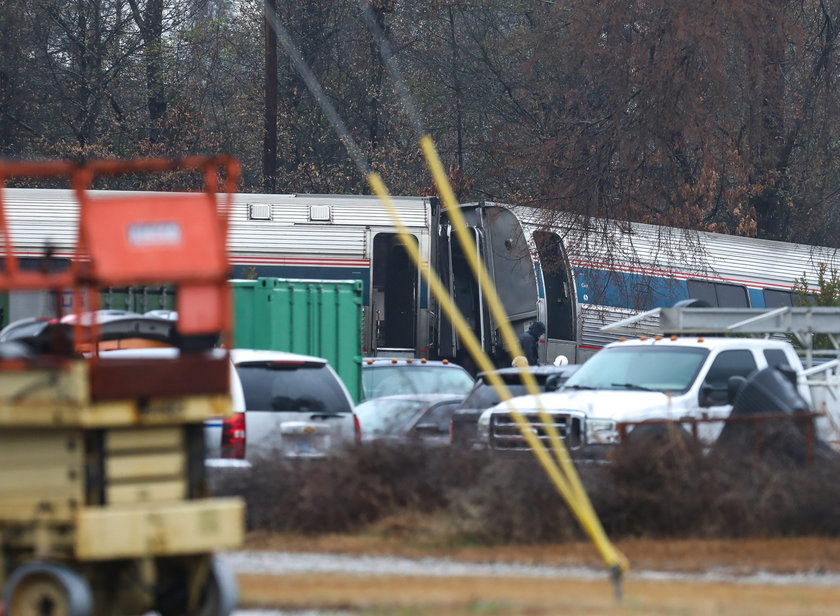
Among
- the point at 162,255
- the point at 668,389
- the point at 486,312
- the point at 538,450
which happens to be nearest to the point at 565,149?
the point at 486,312

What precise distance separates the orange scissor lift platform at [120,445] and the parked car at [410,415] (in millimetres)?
5311

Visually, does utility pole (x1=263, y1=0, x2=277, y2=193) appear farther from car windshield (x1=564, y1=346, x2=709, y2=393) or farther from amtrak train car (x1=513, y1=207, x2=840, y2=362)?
car windshield (x1=564, y1=346, x2=709, y2=393)

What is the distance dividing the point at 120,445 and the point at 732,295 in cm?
2274

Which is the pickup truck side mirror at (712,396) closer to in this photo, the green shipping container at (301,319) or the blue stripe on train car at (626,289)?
the green shipping container at (301,319)

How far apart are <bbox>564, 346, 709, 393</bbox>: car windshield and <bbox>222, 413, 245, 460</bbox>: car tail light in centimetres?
402

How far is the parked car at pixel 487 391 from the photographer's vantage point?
14.0m

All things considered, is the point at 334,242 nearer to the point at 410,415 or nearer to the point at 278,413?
the point at 410,415

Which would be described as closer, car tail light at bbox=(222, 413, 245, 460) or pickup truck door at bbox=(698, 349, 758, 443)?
car tail light at bbox=(222, 413, 245, 460)

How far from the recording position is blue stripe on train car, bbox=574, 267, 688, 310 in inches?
1043

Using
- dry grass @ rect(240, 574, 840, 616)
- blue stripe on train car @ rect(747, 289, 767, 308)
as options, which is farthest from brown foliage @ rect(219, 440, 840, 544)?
blue stripe on train car @ rect(747, 289, 767, 308)

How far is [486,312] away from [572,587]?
16345mm

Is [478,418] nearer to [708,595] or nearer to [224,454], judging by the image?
[224,454]

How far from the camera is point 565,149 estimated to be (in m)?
26.6

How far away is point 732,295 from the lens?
28.3m
